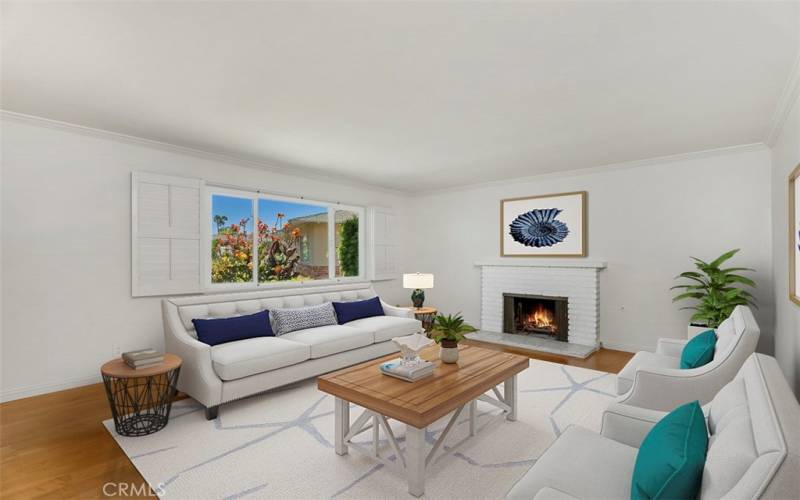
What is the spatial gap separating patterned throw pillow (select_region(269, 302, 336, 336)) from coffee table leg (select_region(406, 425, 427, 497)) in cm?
236

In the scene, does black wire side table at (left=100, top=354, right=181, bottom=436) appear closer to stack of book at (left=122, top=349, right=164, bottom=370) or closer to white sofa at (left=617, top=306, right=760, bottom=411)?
stack of book at (left=122, top=349, right=164, bottom=370)

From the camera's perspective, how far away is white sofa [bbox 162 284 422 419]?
10.3 feet

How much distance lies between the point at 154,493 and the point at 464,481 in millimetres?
1705

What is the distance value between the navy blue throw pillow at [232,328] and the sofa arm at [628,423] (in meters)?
3.10

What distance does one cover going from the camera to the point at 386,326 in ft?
15.1

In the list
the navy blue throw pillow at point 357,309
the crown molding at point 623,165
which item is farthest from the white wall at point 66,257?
Answer: the crown molding at point 623,165

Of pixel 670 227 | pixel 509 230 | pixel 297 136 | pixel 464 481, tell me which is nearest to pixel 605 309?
pixel 670 227

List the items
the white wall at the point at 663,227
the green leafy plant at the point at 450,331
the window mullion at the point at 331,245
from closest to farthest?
the green leafy plant at the point at 450,331 → the white wall at the point at 663,227 → the window mullion at the point at 331,245

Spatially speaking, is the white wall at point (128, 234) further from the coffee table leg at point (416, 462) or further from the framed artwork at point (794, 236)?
the coffee table leg at point (416, 462)

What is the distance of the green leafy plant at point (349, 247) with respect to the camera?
622cm

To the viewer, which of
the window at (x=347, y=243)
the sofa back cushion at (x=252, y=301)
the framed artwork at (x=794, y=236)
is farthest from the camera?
the window at (x=347, y=243)

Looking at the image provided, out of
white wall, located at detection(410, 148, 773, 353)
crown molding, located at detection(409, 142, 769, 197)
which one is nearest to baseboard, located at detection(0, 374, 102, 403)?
crown molding, located at detection(409, 142, 769, 197)

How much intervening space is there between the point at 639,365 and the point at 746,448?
2124mm

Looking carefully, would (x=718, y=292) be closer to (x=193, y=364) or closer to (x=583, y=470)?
(x=583, y=470)
